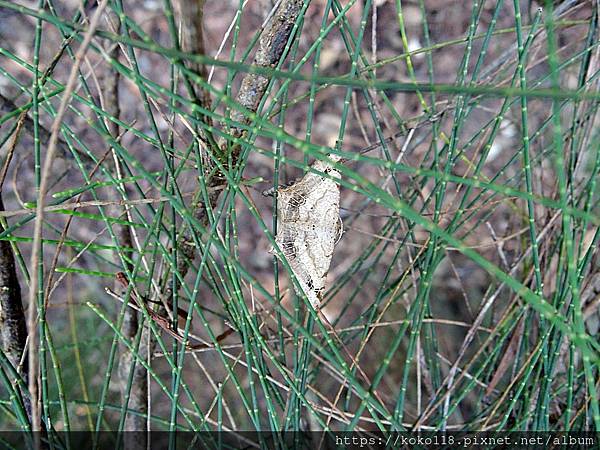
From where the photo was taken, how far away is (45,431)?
51 centimetres

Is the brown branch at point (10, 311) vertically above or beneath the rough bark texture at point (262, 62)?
beneath

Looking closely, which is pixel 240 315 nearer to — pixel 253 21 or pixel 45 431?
pixel 45 431

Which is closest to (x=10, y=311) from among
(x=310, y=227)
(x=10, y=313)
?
(x=10, y=313)

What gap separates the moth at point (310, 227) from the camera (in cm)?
51

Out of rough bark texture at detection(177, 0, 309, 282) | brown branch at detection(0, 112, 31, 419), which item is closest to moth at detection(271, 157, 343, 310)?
rough bark texture at detection(177, 0, 309, 282)

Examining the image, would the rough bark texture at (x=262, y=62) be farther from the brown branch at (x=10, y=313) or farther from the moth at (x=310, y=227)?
the brown branch at (x=10, y=313)

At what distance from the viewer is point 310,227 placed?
1.71 feet

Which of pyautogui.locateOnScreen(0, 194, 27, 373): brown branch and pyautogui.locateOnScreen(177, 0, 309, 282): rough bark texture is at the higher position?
pyautogui.locateOnScreen(177, 0, 309, 282): rough bark texture

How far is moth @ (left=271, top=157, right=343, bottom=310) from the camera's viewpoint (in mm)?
514

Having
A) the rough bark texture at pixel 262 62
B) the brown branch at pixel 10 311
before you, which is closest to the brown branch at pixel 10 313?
the brown branch at pixel 10 311

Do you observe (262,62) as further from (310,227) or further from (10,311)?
(10,311)

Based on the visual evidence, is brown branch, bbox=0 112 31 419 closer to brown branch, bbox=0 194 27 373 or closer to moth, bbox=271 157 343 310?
brown branch, bbox=0 194 27 373

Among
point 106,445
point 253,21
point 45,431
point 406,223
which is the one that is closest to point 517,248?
point 406,223

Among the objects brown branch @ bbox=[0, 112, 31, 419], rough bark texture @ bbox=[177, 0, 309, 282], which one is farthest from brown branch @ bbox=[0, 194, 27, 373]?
rough bark texture @ bbox=[177, 0, 309, 282]
